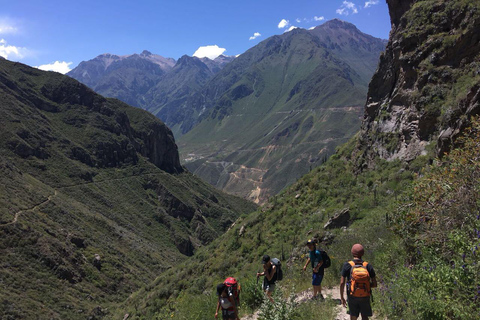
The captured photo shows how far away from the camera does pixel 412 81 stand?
20.8 metres

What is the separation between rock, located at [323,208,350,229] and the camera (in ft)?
55.9

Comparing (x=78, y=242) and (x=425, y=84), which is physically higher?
(x=425, y=84)

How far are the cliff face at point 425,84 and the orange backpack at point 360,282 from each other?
887 cm

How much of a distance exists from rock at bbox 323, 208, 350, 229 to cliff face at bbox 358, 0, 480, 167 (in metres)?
5.49

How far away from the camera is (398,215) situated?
8320mm

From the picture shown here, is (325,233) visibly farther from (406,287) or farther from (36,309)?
(36,309)

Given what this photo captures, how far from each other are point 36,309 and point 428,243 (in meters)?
36.6

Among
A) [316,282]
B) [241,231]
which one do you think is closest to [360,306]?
[316,282]

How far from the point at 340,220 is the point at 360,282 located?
A: 39.3 feet

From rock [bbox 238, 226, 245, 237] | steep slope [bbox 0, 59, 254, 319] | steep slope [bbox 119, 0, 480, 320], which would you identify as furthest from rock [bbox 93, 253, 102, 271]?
rock [bbox 238, 226, 245, 237]

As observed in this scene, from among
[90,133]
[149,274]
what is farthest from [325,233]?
[90,133]

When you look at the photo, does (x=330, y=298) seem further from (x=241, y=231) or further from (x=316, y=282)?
(x=241, y=231)

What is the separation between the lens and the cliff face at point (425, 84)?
14.8m

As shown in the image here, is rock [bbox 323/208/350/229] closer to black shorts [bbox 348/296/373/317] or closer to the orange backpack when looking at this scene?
black shorts [bbox 348/296/373/317]
